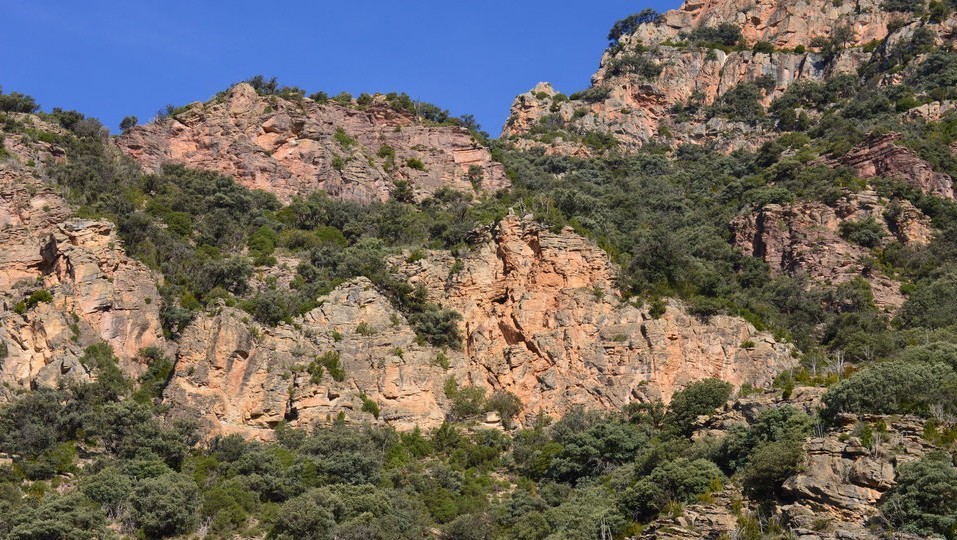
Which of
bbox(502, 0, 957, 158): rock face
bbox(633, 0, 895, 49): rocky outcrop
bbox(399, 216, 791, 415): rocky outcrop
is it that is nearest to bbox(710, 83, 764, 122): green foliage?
bbox(502, 0, 957, 158): rock face

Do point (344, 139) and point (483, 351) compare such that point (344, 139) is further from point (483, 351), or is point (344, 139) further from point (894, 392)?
point (894, 392)

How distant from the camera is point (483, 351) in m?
54.1

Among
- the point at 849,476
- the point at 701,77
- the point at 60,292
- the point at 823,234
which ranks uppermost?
the point at 701,77

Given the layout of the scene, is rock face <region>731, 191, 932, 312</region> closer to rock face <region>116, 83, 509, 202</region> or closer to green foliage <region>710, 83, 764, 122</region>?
rock face <region>116, 83, 509, 202</region>

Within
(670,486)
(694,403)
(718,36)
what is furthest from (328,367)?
(718,36)

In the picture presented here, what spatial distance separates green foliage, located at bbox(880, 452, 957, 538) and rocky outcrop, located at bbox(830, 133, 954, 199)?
37292mm

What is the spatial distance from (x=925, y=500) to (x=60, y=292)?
112 feet

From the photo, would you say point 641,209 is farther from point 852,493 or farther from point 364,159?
point 852,493

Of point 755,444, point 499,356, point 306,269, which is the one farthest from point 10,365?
point 755,444

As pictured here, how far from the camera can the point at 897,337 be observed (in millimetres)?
51125

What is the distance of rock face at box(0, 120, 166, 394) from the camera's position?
157ft

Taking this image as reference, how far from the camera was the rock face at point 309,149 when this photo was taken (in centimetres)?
6850

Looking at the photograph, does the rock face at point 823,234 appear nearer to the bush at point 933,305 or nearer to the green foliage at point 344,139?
the bush at point 933,305

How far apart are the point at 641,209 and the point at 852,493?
125 feet
